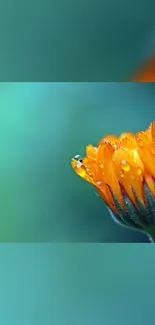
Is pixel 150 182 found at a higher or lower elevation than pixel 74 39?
lower

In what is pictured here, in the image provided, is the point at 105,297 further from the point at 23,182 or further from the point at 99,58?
the point at 99,58

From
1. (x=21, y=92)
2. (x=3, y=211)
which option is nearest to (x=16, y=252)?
(x=3, y=211)

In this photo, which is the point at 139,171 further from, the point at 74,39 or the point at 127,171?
the point at 74,39

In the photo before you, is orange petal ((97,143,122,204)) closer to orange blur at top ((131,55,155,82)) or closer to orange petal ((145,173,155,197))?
orange petal ((145,173,155,197))

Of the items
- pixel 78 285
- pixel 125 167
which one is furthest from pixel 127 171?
pixel 78 285

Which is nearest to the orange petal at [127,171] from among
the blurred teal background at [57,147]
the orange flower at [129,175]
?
the orange flower at [129,175]
